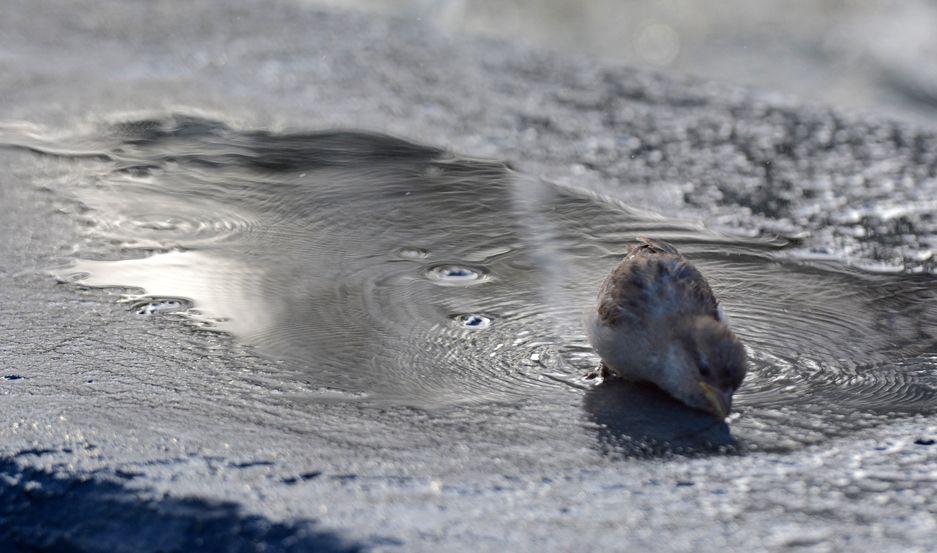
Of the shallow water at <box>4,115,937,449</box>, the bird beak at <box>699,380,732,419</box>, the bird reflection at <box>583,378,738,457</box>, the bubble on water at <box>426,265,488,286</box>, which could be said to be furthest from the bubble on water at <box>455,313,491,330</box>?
the bird beak at <box>699,380,732,419</box>

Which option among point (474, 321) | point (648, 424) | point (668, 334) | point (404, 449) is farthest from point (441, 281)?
point (404, 449)

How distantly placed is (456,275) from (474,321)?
1.71ft

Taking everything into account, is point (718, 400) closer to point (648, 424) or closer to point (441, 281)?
point (648, 424)

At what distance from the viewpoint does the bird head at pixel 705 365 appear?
3.51 m

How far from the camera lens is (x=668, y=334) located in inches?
148

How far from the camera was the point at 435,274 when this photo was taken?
4.79 meters

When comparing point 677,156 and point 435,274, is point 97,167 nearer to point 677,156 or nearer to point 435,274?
point 435,274

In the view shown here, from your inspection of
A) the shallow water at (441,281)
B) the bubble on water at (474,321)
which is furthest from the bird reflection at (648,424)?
the bubble on water at (474,321)

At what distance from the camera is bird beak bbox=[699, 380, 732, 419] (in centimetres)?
350

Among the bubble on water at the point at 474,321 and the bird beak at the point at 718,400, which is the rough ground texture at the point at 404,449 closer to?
the bird beak at the point at 718,400

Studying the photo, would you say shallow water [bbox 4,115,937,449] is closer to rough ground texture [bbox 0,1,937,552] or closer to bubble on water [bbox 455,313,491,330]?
bubble on water [bbox 455,313,491,330]

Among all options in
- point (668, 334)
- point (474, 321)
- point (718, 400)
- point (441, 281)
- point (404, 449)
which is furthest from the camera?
point (441, 281)

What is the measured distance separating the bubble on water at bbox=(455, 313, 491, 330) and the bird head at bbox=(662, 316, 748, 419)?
2.58ft

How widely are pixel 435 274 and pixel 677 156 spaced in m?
2.62
